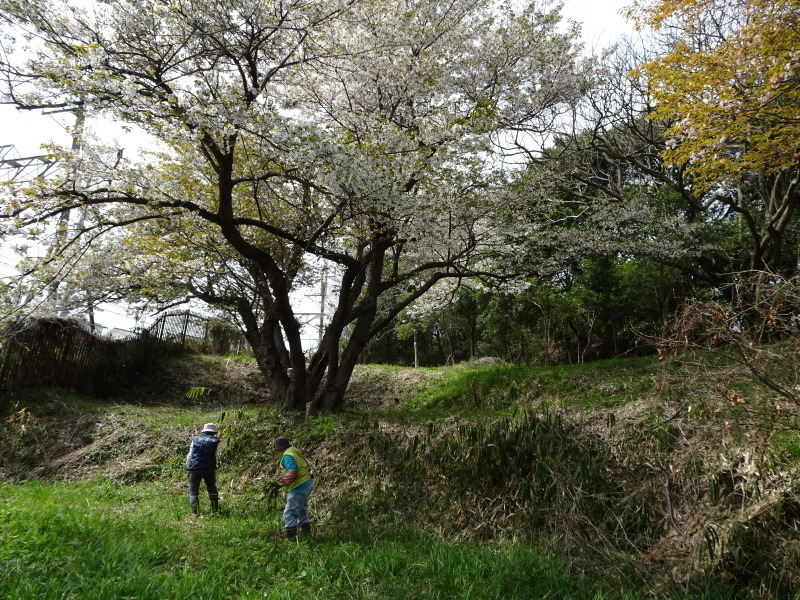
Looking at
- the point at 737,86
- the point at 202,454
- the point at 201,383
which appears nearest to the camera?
the point at 202,454

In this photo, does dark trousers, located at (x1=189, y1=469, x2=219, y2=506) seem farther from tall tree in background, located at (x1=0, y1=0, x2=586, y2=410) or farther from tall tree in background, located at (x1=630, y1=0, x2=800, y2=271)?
tall tree in background, located at (x1=630, y1=0, x2=800, y2=271)

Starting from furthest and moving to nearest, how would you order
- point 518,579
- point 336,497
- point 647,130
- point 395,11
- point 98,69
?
point 647,130 < point 395,11 < point 336,497 < point 98,69 < point 518,579

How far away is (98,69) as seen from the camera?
580 cm

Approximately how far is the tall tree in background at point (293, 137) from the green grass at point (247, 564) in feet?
12.4

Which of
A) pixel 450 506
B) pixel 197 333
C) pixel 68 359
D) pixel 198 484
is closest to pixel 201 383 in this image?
pixel 197 333

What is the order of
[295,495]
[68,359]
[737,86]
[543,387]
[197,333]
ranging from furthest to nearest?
[197,333]
[68,359]
[543,387]
[737,86]
[295,495]

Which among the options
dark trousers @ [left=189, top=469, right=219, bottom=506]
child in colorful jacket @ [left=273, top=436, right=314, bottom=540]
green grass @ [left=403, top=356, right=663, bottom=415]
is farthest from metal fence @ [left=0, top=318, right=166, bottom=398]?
green grass @ [left=403, top=356, right=663, bottom=415]

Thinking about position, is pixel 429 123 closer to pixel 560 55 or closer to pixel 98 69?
pixel 560 55

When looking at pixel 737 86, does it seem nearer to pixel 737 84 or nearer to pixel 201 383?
pixel 737 84

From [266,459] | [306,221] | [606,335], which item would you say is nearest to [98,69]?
[306,221]

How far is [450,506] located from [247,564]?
7.89 feet

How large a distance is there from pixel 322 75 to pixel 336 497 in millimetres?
7512

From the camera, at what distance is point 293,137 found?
247 inches

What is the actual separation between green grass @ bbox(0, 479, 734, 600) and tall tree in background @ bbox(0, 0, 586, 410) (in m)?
3.77
